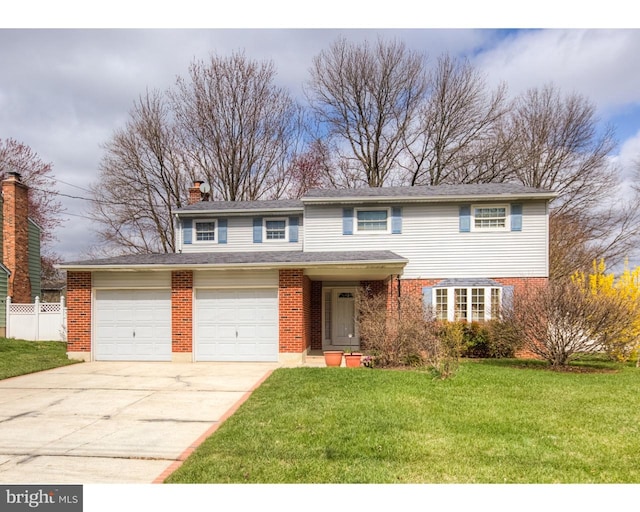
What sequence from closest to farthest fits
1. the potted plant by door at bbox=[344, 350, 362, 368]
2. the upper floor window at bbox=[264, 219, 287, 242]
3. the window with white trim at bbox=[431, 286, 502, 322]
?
the potted plant by door at bbox=[344, 350, 362, 368]
the window with white trim at bbox=[431, 286, 502, 322]
the upper floor window at bbox=[264, 219, 287, 242]

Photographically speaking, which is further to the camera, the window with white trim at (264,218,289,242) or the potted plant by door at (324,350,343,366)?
the window with white trim at (264,218,289,242)

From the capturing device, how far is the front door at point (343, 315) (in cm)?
1720

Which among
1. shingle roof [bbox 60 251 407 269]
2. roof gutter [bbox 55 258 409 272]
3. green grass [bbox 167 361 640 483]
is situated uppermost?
shingle roof [bbox 60 251 407 269]

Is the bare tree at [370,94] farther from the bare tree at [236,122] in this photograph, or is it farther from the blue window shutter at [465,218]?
the blue window shutter at [465,218]

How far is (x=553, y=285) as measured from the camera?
39.5ft

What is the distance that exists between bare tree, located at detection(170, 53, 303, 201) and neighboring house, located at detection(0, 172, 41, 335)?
10.1 meters

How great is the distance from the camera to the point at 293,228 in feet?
62.6

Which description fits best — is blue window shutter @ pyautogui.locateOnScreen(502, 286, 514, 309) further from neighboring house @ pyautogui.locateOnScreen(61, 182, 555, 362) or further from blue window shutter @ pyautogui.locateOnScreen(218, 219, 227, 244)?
blue window shutter @ pyautogui.locateOnScreen(218, 219, 227, 244)

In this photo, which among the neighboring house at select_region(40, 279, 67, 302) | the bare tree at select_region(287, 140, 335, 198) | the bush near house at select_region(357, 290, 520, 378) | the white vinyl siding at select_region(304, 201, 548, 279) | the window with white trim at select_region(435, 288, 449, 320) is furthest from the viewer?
the neighboring house at select_region(40, 279, 67, 302)

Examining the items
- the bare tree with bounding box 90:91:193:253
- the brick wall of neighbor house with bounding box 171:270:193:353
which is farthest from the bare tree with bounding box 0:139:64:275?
the brick wall of neighbor house with bounding box 171:270:193:353

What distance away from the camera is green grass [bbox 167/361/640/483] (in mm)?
4887

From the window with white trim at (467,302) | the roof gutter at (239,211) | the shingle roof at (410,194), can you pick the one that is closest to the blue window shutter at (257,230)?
the roof gutter at (239,211)

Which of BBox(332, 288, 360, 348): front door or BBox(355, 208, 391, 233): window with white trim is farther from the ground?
BBox(355, 208, 391, 233): window with white trim

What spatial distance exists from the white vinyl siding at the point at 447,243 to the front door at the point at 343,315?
5.50 feet
